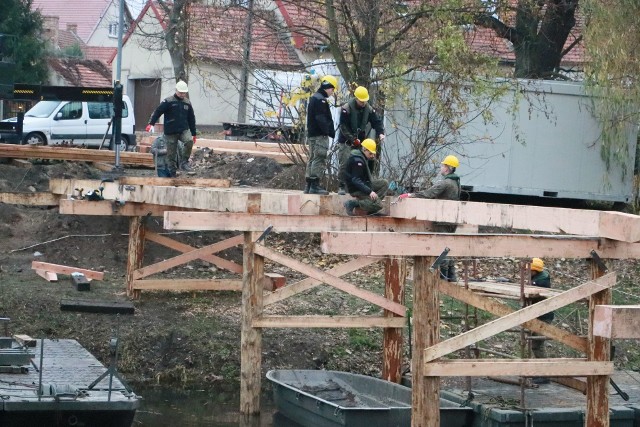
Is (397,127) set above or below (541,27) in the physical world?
below

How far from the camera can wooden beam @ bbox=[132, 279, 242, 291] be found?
59.8 feet

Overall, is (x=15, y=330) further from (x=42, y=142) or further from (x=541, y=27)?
(x=42, y=142)

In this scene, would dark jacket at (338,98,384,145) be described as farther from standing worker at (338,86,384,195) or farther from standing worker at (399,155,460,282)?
standing worker at (399,155,460,282)

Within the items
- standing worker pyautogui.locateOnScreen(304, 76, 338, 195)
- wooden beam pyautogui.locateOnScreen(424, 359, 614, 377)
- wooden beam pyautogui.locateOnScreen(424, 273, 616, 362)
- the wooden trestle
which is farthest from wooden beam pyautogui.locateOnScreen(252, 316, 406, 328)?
wooden beam pyautogui.locateOnScreen(424, 273, 616, 362)

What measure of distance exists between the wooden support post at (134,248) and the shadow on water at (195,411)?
98.2 inches

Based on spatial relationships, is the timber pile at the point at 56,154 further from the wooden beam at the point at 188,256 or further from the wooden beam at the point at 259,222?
the wooden beam at the point at 259,222

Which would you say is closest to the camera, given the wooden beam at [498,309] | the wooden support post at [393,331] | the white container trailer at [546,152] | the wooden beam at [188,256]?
the wooden beam at [498,309]

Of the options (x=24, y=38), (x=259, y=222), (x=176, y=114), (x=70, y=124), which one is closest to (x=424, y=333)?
(x=259, y=222)

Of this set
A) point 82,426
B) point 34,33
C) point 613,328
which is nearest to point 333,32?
point 82,426

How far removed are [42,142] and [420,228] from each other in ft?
68.1

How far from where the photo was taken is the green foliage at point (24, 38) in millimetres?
44219

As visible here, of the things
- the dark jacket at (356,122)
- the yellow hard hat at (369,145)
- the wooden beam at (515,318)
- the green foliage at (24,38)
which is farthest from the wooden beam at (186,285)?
the green foliage at (24,38)

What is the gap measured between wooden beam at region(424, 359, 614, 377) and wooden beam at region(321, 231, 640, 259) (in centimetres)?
99

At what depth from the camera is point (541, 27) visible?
2658cm
